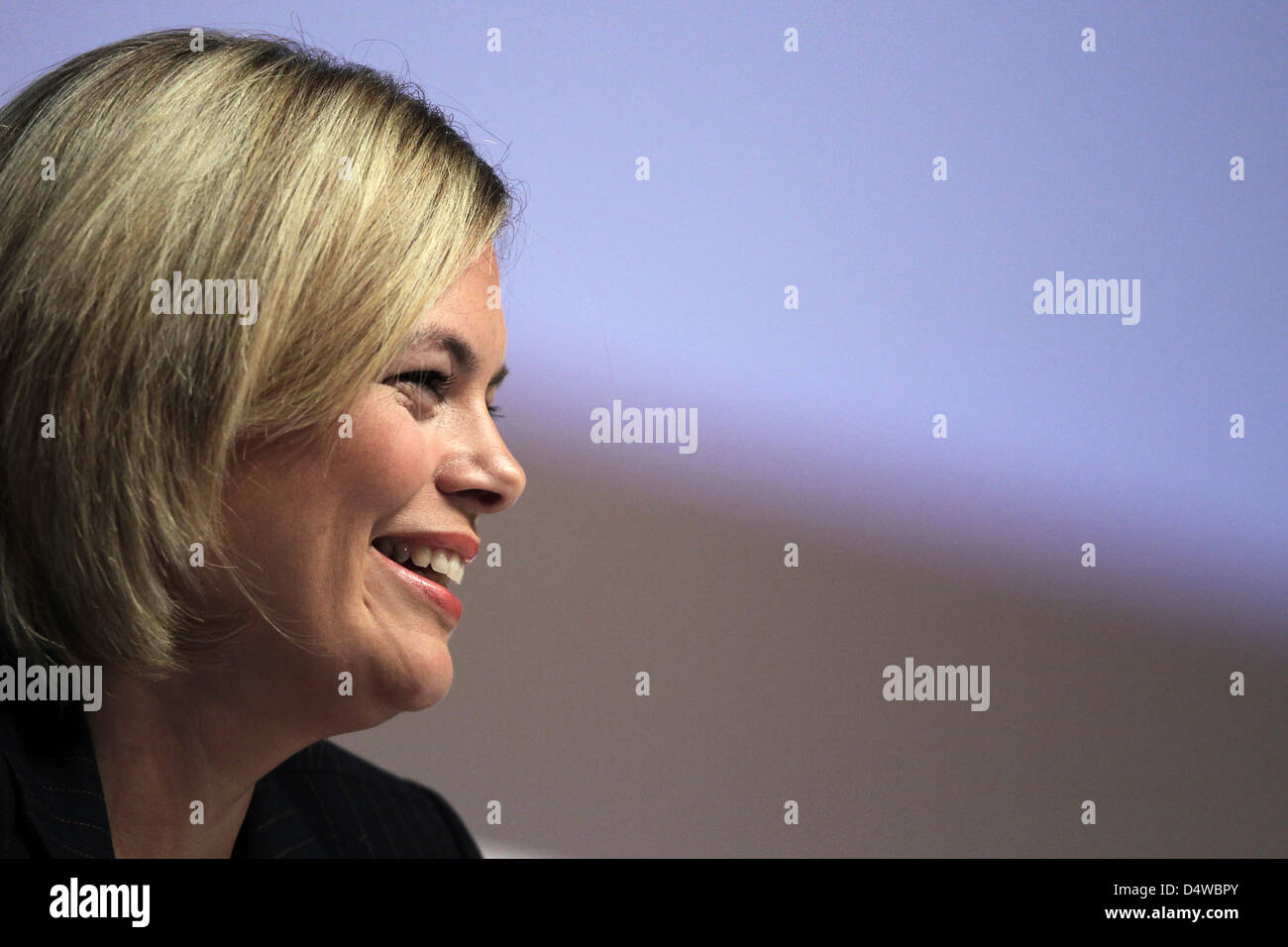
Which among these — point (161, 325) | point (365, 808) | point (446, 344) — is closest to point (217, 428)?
point (161, 325)

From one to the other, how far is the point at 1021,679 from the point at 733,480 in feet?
1.76

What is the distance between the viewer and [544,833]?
5.08ft

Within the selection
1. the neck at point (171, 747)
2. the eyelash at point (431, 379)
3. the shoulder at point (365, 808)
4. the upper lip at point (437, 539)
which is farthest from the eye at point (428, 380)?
the shoulder at point (365, 808)

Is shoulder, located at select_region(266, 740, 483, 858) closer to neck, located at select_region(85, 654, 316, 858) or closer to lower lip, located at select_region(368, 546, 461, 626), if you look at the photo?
neck, located at select_region(85, 654, 316, 858)

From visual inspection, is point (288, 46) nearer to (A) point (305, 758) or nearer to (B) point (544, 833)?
(A) point (305, 758)

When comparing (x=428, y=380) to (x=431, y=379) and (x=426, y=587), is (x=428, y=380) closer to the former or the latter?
(x=431, y=379)

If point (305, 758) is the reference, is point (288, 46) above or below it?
above

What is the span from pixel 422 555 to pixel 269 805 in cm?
35

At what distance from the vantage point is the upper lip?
32.5 inches

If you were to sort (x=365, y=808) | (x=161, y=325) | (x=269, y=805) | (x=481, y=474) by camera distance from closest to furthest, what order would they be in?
(x=161, y=325) < (x=481, y=474) < (x=269, y=805) < (x=365, y=808)

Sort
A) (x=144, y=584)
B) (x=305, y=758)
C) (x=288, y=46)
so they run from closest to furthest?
(x=144, y=584) < (x=288, y=46) < (x=305, y=758)

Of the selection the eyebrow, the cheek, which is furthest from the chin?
the eyebrow

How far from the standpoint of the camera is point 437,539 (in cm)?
84
